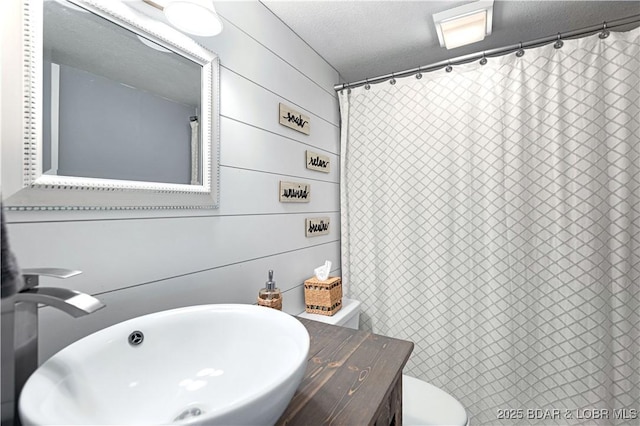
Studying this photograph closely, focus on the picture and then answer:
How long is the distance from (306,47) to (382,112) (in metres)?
0.57

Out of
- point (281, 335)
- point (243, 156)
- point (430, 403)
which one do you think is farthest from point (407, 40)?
point (430, 403)

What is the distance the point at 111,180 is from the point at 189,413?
1.96 ft

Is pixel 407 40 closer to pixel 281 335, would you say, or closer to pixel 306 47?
pixel 306 47

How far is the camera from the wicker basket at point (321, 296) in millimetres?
1439

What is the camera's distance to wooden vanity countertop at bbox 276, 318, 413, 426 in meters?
0.60

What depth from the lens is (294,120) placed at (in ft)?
4.92

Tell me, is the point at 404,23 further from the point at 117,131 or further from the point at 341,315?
the point at 341,315

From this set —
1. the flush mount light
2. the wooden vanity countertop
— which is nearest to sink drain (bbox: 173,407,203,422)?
the wooden vanity countertop

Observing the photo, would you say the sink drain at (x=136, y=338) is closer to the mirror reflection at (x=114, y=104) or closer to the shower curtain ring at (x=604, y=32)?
the mirror reflection at (x=114, y=104)

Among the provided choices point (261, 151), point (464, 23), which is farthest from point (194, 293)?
point (464, 23)

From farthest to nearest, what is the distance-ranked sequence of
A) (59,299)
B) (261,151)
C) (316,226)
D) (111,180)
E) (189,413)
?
(316,226) → (261,151) → (111,180) → (189,413) → (59,299)

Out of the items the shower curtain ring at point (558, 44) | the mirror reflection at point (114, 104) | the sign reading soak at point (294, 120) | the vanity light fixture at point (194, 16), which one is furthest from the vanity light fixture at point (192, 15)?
the shower curtain ring at point (558, 44)

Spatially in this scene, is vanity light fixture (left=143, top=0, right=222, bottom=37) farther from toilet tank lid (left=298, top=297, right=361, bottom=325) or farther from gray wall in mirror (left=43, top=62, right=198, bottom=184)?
toilet tank lid (left=298, top=297, right=361, bottom=325)

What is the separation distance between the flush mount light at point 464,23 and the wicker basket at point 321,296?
4.45ft
